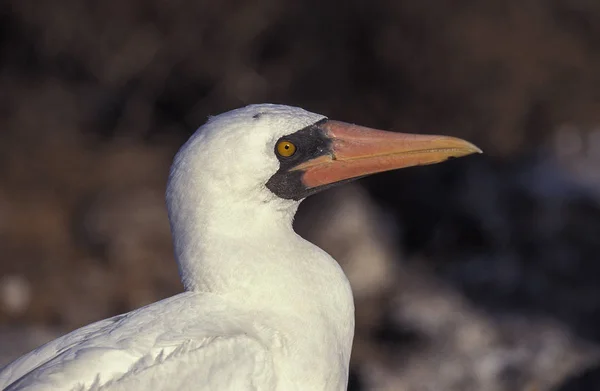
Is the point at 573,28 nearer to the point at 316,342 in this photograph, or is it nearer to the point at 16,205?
the point at 16,205

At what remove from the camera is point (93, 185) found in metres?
11.8

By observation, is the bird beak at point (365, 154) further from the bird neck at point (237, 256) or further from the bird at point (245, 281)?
the bird neck at point (237, 256)

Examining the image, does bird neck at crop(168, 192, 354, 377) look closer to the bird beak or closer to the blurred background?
the bird beak

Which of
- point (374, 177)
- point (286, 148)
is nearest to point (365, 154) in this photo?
point (286, 148)

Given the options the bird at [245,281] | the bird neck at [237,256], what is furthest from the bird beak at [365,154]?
the bird neck at [237,256]

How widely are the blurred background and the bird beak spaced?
2484 mm

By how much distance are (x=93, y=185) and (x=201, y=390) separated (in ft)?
28.2

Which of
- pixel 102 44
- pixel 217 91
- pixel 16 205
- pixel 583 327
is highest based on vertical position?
pixel 102 44

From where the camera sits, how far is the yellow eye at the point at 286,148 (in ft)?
13.0

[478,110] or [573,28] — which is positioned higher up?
[573,28]

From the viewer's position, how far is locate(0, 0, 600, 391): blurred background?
7993mm

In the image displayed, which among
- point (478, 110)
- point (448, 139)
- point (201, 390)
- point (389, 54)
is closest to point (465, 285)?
point (478, 110)

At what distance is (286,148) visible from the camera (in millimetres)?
3973

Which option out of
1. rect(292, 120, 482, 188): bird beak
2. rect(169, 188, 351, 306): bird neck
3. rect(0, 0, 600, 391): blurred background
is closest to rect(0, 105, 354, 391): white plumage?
rect(169, 188, 351, 306): bird neck
